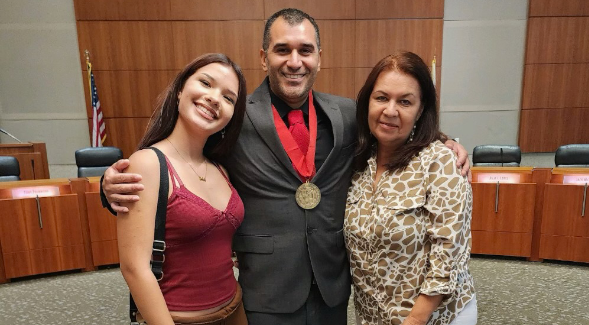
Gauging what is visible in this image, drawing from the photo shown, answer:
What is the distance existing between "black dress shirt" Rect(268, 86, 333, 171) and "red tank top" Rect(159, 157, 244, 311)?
44 centimetres

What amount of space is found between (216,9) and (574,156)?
18.4ft

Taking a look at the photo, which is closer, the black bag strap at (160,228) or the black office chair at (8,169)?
the black bag strap at (160,228)

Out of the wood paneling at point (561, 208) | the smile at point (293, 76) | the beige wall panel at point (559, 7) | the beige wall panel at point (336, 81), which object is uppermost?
the beige wall panel at point (559, 7)

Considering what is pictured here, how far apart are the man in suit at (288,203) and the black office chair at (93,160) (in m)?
3.75

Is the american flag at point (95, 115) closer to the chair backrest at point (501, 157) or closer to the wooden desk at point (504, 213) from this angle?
Answer: the wooden desk at point (504, 213)

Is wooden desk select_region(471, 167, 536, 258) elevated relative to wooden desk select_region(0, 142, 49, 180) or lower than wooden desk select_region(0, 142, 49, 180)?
lower

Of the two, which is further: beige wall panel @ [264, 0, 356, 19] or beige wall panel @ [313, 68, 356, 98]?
beige wall panel @ [313, 68, 356, 98]

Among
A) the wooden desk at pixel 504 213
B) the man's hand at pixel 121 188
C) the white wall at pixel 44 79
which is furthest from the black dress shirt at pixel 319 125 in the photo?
the white wall at pixel 44 79

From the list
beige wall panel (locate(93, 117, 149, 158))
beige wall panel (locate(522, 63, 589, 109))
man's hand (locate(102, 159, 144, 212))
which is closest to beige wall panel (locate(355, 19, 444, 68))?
beige wall panel (locate(522, 63, 589, 109))

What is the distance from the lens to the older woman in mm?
1203

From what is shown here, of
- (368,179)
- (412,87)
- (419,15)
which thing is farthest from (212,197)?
(419,15)

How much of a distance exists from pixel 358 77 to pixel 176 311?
597 centimetres

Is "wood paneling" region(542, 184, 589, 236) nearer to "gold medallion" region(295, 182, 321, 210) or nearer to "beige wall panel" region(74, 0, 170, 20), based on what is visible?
"gold medallion" region(295, 182, 321, 210)

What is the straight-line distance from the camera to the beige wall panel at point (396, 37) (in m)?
6.36
